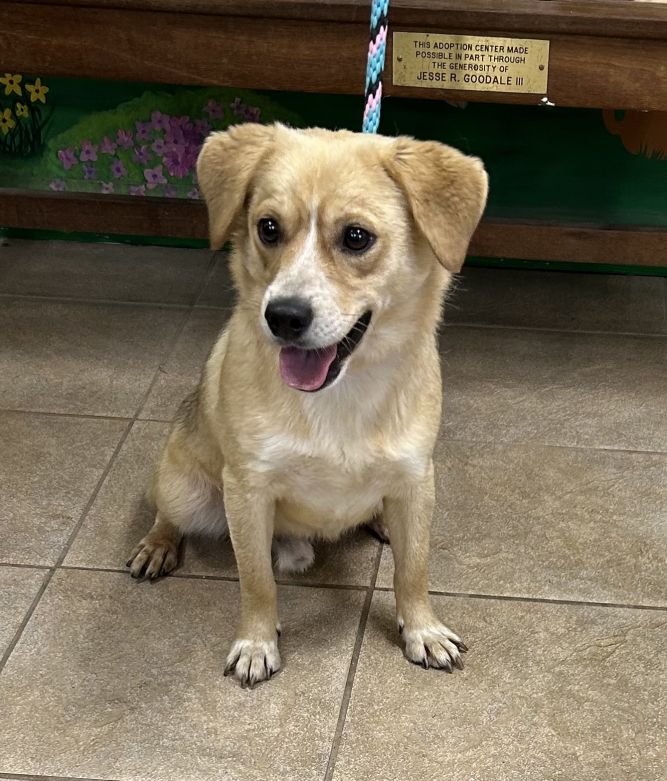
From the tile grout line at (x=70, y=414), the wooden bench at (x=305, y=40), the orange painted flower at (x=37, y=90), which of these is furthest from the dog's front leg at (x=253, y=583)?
the orange painted flower at (x=37, y=90)

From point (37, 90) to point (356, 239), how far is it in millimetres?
2614

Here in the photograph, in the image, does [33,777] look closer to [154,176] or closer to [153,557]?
[153,557]

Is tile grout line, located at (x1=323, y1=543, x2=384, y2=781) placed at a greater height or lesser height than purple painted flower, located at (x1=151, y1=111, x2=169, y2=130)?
lesser

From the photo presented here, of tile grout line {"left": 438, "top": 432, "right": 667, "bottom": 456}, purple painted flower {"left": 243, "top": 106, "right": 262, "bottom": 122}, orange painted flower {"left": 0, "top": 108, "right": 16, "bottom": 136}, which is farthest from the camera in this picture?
orange painted flower {"left": 0, "top": 108, "right": 16, "bottom": 136}

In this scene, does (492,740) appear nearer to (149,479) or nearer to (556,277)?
(149,479)

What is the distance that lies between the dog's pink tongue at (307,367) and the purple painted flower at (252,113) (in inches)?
88.2

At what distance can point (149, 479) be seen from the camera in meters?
2.63

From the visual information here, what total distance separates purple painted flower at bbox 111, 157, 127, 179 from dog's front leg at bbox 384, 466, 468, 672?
2400 mm

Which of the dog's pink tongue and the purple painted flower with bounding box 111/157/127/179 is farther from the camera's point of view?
the purple painted flower with bounding box 111/157/127/179

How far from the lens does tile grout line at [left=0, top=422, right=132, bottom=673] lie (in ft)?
6.98

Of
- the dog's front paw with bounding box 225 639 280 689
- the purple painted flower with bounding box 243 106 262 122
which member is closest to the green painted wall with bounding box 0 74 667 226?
the purple painted flower with bounding box 243 106 262 122

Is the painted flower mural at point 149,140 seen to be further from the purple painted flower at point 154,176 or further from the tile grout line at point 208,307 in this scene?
the tile grout line at point 208,307

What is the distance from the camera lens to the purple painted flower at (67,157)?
391cm

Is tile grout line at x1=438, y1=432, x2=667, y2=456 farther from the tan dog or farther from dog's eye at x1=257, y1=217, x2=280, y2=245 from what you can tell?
dog's eye at x1=257, y1=217, x2=280, y2=245
